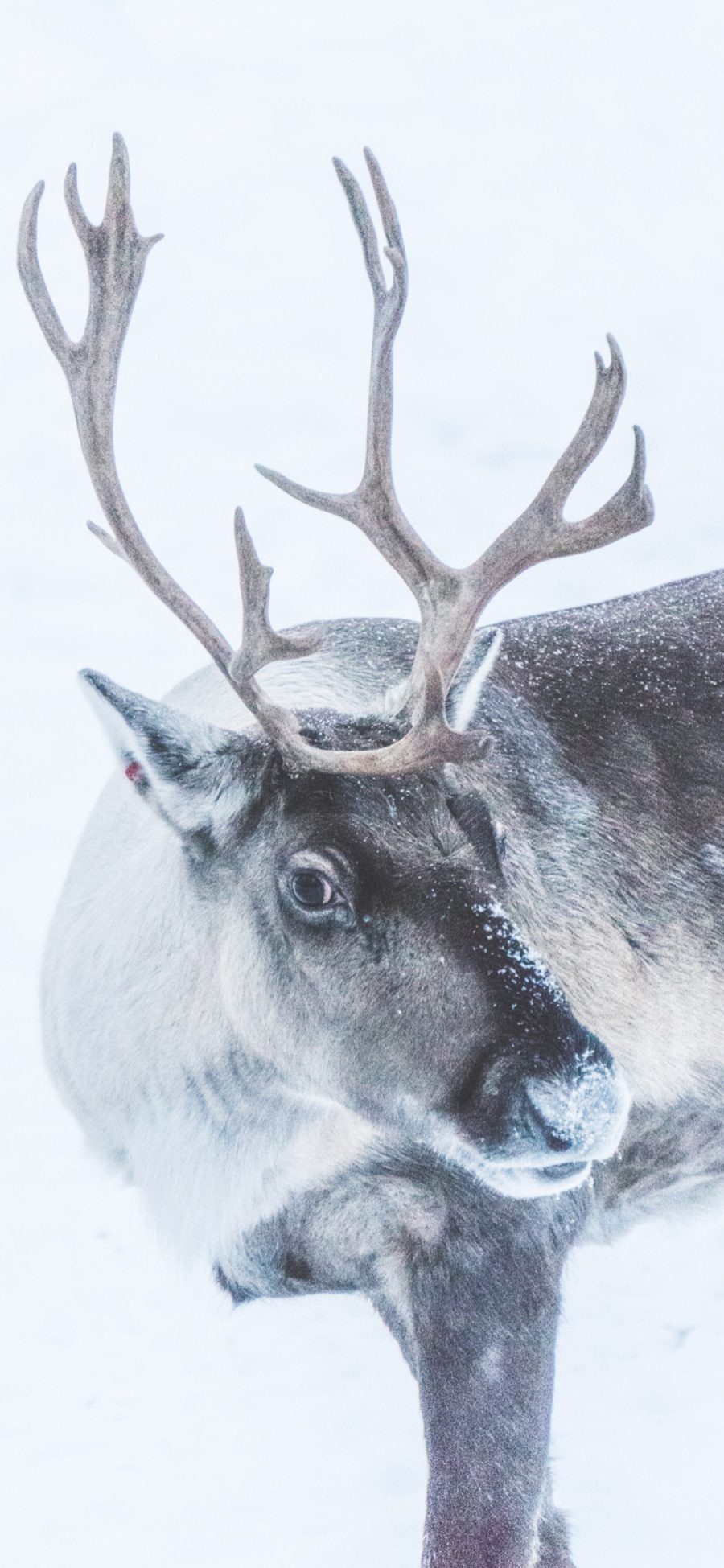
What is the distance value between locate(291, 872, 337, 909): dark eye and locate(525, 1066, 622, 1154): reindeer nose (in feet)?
1.47

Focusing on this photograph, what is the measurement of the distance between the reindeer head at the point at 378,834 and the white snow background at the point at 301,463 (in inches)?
42.1

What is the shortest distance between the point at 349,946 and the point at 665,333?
5295mm

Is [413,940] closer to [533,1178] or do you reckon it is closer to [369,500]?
[533,1178]

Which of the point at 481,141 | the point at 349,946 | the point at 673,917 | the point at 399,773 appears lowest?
the point at 673,917

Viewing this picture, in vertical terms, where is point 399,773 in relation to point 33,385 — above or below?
below

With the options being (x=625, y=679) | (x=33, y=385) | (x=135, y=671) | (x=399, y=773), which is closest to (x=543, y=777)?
(x=625, y=679)

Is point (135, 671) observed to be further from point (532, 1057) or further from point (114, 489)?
point (532, 1057)

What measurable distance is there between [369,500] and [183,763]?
0.57 metres

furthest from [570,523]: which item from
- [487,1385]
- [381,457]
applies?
[487,1385]

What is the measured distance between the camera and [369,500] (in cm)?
299

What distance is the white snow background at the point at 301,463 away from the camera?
361cm

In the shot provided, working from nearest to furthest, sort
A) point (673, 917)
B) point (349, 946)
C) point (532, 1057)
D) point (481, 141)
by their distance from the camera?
point (532, 1057) < point (349, 946) < point (673, 917) < point (481, 141)

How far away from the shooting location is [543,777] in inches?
139

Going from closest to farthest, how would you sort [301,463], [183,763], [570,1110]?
[570,1110] < [183,763] < [301,463]
